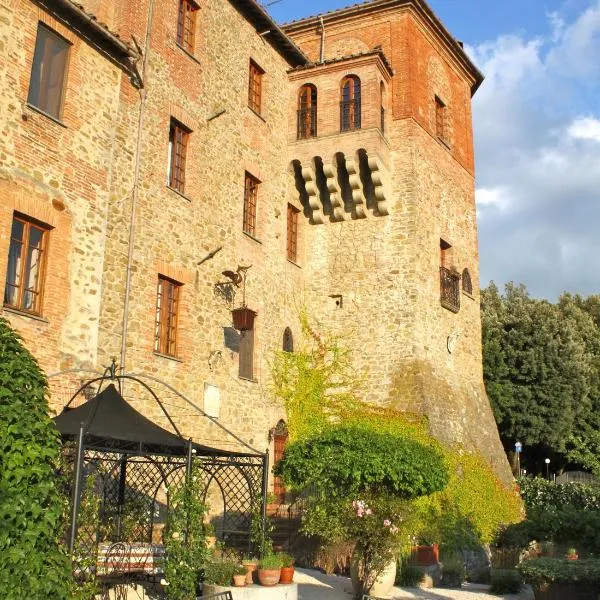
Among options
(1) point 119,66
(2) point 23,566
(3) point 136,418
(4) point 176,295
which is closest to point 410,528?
(3) point 136,418

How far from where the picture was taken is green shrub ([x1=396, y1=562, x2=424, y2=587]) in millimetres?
13594

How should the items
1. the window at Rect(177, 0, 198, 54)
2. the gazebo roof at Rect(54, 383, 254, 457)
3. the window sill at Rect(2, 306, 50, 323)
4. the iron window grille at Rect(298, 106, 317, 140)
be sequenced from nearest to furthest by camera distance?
the gazebo roof at Rect(54, 383, 254, 457) < the window sill at Rect(2, 306, 50, 323) < the window at Rect(177, 0, 198, 54) < the iron window grille at Rect(298, 106, 317, 140)

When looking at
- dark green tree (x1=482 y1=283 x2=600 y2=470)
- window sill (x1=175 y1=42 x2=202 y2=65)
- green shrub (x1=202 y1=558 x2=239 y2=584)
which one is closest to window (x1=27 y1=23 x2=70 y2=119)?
window sill (x1=175 y1=42 x2=202 y2=65)

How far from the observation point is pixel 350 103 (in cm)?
1917

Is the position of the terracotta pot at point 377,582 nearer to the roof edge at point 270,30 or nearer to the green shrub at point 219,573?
the green shrub at point 219,573

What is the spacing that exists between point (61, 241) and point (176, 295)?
317 cm

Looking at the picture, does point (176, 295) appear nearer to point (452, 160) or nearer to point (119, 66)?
point (119, 66)

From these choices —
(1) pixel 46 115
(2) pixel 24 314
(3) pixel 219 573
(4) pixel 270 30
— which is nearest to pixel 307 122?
(4) pixel 270 30

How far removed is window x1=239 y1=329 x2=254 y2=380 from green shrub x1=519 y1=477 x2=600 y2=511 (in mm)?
8994

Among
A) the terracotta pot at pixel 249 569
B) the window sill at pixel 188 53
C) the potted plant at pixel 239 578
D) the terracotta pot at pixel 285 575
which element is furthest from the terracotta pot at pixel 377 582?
the window sill at pixel 188 53

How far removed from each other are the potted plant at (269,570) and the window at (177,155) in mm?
7953

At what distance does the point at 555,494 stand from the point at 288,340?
29.9 ft

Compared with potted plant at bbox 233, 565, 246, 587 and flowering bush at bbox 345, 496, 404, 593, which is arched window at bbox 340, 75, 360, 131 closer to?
flowering bush at bbox 345, 496, 404, 593

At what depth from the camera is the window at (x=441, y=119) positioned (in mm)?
21594
